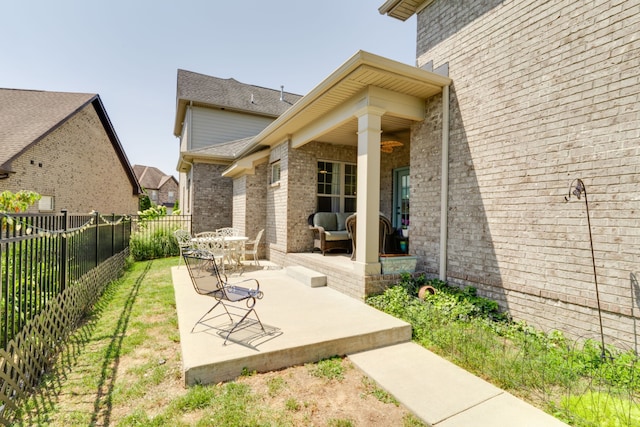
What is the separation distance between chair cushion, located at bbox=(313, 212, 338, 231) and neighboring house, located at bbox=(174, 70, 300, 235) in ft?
12.4

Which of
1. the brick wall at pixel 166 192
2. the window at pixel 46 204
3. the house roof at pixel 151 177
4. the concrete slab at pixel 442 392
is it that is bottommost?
the concrete slab at pixel 442 392

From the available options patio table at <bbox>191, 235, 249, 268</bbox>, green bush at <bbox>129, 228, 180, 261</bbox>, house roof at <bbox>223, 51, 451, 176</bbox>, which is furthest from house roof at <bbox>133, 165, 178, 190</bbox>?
house roof at <bbox>223, 51, 451, 176</bbox>

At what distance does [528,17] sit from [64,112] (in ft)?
58.6

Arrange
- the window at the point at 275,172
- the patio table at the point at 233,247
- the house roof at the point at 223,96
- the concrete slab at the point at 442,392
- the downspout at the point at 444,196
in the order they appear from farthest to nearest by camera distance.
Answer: the house roof at the point at 223,96
the window at the point at 275,172
the patio table at the point at 233,247
the downspout at the point at 444,196
the concrete slab at the point at 442,392

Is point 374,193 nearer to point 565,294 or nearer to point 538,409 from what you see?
point 565,294

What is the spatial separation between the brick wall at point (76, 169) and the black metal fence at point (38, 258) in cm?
914

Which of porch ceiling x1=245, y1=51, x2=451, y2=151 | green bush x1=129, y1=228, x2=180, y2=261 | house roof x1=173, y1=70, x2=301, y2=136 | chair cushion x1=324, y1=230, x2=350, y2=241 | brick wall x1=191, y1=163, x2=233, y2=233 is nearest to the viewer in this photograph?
porch ceiling x1=245, y1=51, x2=451, y2=151

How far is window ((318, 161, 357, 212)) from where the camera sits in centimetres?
848

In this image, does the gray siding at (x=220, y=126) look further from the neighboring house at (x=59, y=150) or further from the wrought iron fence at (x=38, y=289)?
the wrought iron fence at (x=38, y=289)

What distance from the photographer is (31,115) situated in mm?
13234

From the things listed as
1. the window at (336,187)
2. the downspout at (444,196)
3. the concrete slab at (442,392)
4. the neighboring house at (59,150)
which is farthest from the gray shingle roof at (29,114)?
the downspout at (444,196)

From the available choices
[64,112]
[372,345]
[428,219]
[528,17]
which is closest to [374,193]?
[428,219]

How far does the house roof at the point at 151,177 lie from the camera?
134 ft

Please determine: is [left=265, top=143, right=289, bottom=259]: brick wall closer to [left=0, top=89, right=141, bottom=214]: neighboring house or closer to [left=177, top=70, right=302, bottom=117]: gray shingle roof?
[left=177, top=70, right=302, bottom=117]: gray shingle roof
